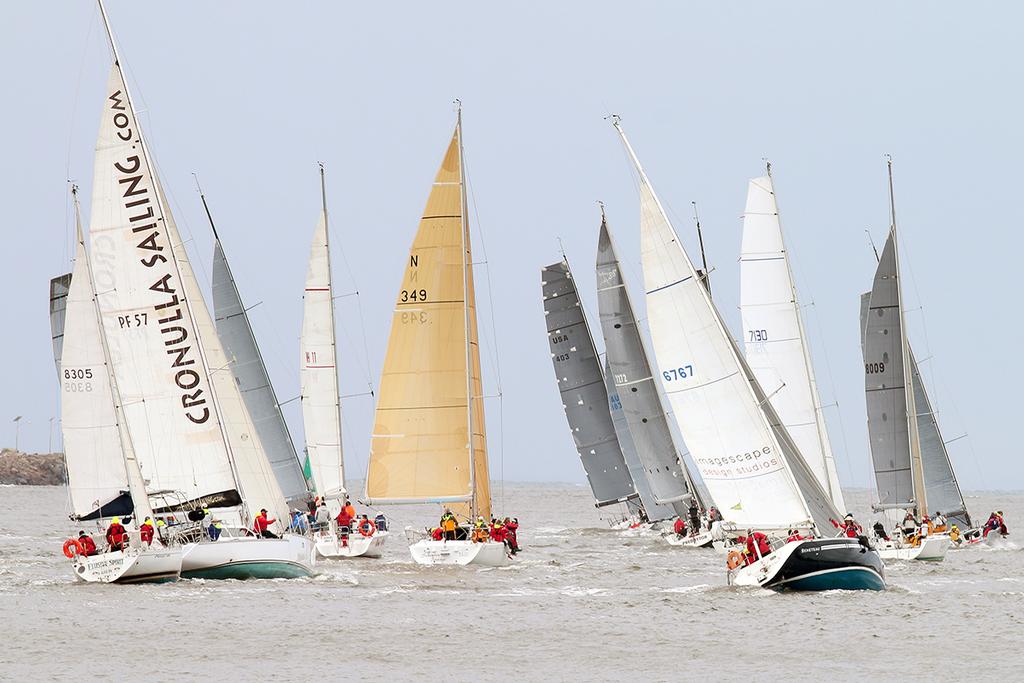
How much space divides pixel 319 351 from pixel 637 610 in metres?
23.5

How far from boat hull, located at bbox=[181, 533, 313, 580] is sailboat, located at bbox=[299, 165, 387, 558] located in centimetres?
1705

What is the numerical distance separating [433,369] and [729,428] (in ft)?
36.6

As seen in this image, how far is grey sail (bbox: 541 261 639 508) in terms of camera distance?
5975 centimetres

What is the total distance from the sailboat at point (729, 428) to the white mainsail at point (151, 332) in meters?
9.35

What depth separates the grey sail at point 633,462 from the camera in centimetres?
5572

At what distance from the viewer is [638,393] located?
175ft

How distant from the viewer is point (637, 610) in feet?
100

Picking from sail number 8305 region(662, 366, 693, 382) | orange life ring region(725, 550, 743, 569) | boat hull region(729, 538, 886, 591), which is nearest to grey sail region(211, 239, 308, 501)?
orange life ring region(725, 550, 743, 569)

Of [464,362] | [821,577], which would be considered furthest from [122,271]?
[821,577]

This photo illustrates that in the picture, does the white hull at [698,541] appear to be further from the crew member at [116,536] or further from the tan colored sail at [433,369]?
the crew member at [116,536]

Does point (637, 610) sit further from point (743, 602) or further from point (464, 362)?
point (464, 362)

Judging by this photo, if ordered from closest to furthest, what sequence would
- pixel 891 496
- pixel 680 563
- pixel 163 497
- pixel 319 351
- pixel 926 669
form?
pixel 926 669 < pixel 163 497 < pixel 680 563 < pixel 891 496 < pixel 319 351

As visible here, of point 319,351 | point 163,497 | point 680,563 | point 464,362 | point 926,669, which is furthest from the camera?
point 319,351

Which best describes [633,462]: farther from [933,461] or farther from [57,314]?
[57,314]
